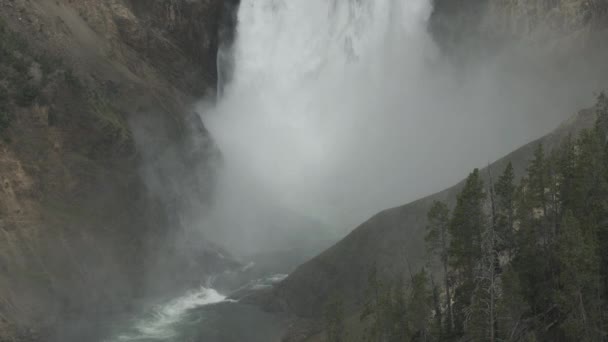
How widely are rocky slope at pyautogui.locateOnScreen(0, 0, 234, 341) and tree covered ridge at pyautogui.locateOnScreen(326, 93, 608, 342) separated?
24717mm

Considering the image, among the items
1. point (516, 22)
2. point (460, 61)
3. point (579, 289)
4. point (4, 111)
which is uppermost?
point (460, 61)

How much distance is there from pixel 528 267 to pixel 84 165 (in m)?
41.8

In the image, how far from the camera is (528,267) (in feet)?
97.6

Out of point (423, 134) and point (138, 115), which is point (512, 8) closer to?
point (423, 134)

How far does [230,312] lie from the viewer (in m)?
55.4

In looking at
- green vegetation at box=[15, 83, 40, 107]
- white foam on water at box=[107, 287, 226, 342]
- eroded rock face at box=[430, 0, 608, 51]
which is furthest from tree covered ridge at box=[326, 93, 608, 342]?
eroded rock face at box=[430, 0, 608, 51]

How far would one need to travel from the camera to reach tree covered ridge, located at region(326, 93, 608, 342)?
80.1 ft

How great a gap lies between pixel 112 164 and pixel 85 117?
5.54 meters

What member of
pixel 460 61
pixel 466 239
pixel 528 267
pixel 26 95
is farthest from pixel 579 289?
pixel 460 61

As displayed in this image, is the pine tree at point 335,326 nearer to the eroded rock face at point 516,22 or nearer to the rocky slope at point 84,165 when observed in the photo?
the rocky slope at point 84,165

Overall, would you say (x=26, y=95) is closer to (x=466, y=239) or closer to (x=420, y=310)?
(x=420, y=310)

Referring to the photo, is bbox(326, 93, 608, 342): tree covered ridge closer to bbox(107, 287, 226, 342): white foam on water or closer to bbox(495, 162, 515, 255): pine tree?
bbox(495, 162, 515, 255): pine tree

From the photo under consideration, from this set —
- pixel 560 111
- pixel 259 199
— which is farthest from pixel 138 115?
pixel 560 111

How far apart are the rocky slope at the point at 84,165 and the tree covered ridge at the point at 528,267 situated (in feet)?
81.1
